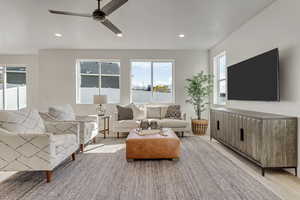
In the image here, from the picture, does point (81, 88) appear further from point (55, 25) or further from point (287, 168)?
point (287, 168)

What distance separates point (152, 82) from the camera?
6.89 metres

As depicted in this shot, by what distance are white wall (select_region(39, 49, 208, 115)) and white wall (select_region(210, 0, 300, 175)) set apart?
254 cm

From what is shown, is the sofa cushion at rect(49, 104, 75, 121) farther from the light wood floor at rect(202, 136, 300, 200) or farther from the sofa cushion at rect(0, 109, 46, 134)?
the light wood floor at rect(202, 136, 300, 200)

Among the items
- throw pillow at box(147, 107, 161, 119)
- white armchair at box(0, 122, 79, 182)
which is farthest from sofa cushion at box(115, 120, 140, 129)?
white armchair at box(0, 122, 79, 182)

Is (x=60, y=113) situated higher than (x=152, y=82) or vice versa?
(x=152, y=82)

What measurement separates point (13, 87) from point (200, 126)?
6.84 metres

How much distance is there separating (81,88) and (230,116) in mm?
4957

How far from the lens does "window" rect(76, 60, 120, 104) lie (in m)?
6.83

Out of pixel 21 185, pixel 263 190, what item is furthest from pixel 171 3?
pixel 21 185

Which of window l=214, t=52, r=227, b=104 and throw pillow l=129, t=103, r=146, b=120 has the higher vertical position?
window l=214, t=52, r=227, b=104

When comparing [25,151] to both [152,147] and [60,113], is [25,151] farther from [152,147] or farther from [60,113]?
[152,147]

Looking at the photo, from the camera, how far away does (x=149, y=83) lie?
689 centimetres

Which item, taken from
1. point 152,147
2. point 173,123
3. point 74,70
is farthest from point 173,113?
point 74,70

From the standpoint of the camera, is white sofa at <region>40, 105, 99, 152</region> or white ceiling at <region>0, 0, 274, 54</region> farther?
white sofa at <region>40, 105, 99, 152</region>
